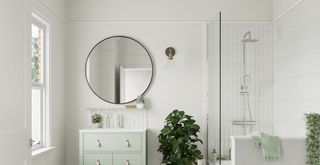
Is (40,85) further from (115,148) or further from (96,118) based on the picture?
(115,148)

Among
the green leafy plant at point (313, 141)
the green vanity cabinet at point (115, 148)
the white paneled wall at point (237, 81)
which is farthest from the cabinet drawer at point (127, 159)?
the green leafy plant at point (313, 141)

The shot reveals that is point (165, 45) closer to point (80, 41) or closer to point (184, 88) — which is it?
point (184, 88)

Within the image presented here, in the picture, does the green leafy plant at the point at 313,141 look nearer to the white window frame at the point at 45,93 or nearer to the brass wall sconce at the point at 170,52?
the brass wall sconce at the point at 170,52

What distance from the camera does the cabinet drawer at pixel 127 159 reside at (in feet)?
15.6

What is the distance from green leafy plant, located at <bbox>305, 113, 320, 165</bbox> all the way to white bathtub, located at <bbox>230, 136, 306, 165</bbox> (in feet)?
0.15

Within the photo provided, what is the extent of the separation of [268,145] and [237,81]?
959mm

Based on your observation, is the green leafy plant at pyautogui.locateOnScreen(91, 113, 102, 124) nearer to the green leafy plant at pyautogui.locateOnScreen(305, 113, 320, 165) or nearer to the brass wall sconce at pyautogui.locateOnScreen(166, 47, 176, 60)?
the brass wall sconce at pyautogui.locateOnScreen(166, 47, 176, 60)

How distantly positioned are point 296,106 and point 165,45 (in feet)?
6.02

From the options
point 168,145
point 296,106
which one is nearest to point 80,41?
point 168,145

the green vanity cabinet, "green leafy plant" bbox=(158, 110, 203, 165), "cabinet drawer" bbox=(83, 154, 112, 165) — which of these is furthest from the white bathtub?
"cabinet drawer" bbox=(83, 154, 112, 165)

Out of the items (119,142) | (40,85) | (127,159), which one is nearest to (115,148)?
(119,142)

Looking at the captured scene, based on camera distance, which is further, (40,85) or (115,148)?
(115,148)

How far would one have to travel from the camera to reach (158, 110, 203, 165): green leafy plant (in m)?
4.52

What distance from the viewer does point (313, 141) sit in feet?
11.4
